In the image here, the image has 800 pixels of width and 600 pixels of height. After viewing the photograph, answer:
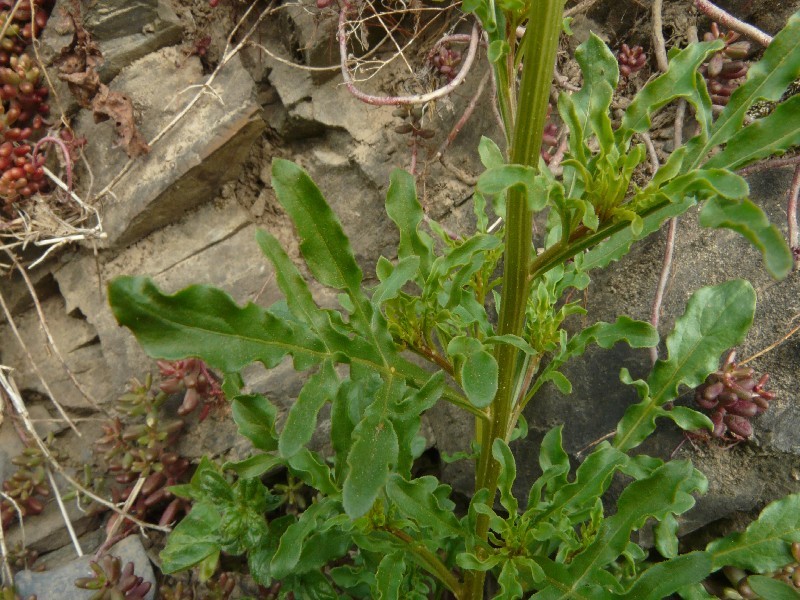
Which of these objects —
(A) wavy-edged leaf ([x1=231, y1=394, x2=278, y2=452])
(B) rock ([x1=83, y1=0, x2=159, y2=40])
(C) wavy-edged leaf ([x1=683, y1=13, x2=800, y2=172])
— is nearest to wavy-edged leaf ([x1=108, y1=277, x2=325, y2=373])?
(A) wavy-edged leaf ([x1=231, y1=394, x2=278, y2=452])

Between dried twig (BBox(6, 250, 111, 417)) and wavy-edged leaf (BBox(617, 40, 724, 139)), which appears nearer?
wavy-edged leaf (BBox(617, 40, 724, 139))

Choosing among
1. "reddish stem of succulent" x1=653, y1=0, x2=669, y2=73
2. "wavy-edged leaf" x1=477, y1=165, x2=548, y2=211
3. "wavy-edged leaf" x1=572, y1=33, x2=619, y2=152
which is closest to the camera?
"wavy-edged leaf" x1=477, y1=165, x2=548, y2=211

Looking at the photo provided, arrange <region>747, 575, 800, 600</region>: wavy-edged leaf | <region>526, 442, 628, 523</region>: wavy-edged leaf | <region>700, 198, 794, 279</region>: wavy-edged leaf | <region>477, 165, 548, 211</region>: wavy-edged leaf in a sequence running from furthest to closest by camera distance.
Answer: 1. <region>747, 575, 800, 600</region>: wavy-edged leaf
2. <region>526, 442, 628, 523</region>: wavy-edged leaf
3. <region>477, 165, 548, 211</region>: wavy-edged leaf
4. <region>700, 198, 794, 279</region>: wavy-edged leaf

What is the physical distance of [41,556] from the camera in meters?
2.46

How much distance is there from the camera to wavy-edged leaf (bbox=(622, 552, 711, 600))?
51.1 inches

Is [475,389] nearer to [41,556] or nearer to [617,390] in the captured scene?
[617,390]

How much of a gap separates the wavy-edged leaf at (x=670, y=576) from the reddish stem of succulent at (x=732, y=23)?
1.60 meters

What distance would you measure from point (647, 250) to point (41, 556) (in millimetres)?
2609

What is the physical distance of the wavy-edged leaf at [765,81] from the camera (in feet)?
3.59

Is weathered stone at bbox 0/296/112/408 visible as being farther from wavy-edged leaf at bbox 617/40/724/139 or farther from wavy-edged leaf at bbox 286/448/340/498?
wavy-edged leaf at bbox 617/40/724/139

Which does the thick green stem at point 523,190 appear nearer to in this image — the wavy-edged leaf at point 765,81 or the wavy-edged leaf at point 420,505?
the wavy-edged leaf at point 420,505

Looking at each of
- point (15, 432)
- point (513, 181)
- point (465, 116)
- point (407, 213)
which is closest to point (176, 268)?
point (15, 432)

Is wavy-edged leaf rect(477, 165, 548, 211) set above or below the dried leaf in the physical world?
below

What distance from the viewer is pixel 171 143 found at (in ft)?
8.13
